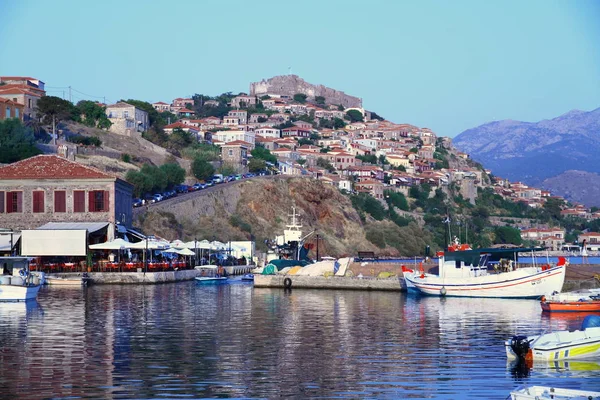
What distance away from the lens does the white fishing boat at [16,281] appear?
41.1 metres

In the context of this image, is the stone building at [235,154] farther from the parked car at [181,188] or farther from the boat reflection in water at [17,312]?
the boat reflection in water at [17,312]

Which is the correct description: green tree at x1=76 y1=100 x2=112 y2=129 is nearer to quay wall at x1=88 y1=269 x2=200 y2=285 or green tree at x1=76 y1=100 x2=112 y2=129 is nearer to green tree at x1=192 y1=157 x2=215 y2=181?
green tree at x1=192 y1=157 x2=215 y2=181

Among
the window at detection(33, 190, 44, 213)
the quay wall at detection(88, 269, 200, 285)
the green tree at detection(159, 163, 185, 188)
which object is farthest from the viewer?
the green tree at detection(159, 163, 185, 188)

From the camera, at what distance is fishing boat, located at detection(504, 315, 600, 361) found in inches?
945

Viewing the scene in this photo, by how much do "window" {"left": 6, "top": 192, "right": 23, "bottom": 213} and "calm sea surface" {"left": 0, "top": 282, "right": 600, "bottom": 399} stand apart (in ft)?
66.8

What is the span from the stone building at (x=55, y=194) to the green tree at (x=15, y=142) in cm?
2397

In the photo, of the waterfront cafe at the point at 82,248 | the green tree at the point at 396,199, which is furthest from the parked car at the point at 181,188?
the green tree at the point at 396,199

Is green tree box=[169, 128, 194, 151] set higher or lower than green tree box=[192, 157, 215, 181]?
higher

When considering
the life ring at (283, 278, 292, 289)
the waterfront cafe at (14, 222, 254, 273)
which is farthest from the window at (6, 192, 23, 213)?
the life ring at (283, 278, 292, 289)

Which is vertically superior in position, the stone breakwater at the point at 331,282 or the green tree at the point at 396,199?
the green tree at the point at 396,199

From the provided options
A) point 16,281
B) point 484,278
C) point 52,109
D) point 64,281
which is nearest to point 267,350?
point 16,281

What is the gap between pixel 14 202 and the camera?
6331cm

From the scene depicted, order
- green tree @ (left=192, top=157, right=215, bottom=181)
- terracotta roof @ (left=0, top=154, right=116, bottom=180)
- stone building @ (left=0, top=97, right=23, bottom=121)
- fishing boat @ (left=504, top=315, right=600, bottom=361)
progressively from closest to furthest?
fishing boat @ (left=504, top=315, right=600, bottom=361)
terracotta roof @ (left=0, top=154, right=116, bottom=180)
stone building @ (left=0, top=97, right=23, bottom=121)
green tree @ (left=192, top=157, right=215, bottom=181)

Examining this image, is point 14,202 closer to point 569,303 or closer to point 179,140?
point 569,303
